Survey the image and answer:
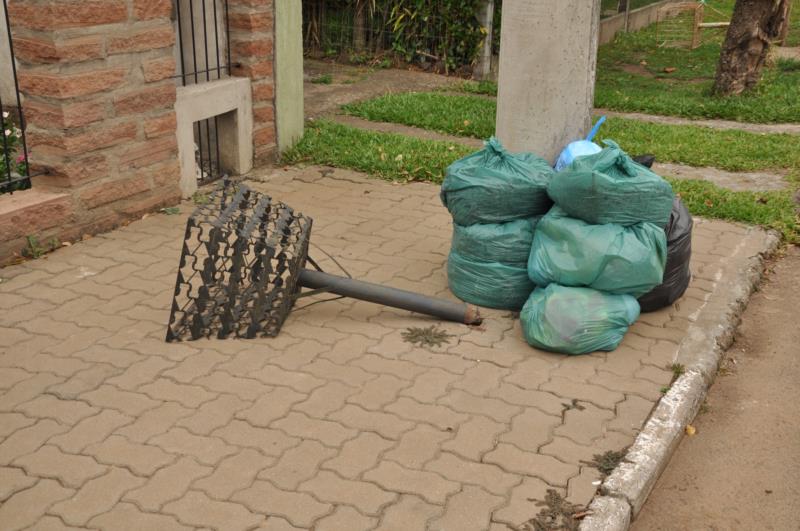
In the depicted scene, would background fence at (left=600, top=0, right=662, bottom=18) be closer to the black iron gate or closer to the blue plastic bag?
the black iron gate

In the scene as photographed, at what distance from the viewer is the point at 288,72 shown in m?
8.01

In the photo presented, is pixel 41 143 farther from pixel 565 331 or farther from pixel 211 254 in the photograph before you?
pixel 565 331

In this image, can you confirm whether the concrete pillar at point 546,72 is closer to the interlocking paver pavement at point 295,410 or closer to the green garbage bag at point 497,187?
the green garbage bag at point 497,187

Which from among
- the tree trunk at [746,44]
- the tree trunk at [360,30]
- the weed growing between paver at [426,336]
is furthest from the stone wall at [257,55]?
the tree trunk at [746,44]

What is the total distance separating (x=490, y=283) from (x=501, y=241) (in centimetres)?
27

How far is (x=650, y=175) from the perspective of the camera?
4840mm

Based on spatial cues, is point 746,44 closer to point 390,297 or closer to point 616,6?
point 616,6

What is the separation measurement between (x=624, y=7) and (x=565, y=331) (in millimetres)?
13295

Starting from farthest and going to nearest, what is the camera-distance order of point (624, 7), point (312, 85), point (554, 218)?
point (624, 7), point (312, 85), point (554, 218)

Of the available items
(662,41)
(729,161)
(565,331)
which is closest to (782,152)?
(729,161)

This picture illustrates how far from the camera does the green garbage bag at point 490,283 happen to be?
17.0 ft

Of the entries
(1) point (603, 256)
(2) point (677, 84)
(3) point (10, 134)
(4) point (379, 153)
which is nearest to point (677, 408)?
(1) point (603, 256)

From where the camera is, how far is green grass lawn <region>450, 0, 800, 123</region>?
1027 cm

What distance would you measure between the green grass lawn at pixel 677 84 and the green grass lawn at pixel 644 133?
2.74 ft
